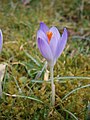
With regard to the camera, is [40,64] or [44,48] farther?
[40,64]

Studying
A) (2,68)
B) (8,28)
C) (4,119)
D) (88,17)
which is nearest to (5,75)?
(2,68)

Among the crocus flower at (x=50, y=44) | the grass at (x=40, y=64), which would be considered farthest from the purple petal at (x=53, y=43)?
the grass at (x=40, y=64)

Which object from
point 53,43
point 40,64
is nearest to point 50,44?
point 53,43

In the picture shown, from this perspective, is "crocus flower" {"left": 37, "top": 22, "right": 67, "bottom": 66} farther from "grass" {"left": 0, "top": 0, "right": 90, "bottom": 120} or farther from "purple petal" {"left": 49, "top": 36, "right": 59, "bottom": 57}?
"grass" {"left": 0, "top": 0, "right": 90, "bottom": 120}

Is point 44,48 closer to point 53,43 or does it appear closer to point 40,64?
point 53,43

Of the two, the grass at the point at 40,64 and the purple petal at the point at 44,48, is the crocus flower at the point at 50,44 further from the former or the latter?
the grass at the point at 40,64

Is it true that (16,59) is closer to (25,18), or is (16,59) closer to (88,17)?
(25,18)

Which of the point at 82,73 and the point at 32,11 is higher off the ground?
the point at 32,11

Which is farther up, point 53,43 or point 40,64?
point 53,43
